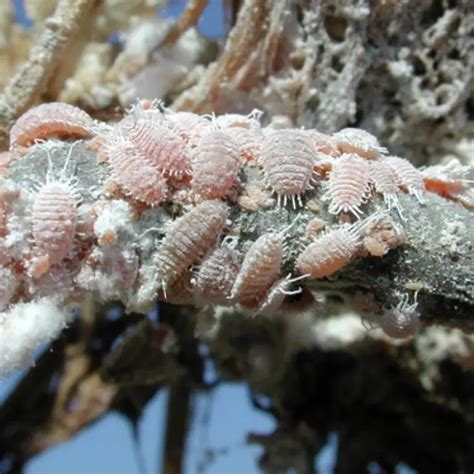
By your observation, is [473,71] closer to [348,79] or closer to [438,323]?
[348,79]

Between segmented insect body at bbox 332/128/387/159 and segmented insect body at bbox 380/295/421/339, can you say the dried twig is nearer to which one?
segmented insect body at bbox 332/128/387/159

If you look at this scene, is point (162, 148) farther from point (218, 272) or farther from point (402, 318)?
point (402, 318)

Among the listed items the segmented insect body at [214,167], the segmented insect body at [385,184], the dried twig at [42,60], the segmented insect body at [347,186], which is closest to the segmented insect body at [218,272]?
the segmented insect body at [214,167]

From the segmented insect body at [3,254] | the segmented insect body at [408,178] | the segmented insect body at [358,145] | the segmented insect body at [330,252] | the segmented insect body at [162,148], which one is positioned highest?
the segmented insect body at [358,145]

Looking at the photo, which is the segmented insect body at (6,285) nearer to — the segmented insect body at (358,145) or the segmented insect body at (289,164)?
the segmented insect body at (289,164)

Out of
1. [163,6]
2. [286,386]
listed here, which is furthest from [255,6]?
[286,386]

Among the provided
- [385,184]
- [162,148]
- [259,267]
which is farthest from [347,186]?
[162,148]
